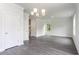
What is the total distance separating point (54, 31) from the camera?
12.1 m

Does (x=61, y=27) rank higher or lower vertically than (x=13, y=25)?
lower

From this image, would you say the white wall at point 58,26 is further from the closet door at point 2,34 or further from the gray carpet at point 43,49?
the closet door at point 2,34

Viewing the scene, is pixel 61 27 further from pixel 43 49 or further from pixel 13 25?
pixel 13 25

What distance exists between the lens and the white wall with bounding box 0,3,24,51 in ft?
14.5

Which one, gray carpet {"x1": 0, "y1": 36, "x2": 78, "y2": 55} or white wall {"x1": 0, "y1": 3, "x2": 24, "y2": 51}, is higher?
white wall {"x1": 0, "y1": 3, "x2": 24, "y2": 51}

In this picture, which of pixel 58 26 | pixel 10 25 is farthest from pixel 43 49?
pixel 58 26

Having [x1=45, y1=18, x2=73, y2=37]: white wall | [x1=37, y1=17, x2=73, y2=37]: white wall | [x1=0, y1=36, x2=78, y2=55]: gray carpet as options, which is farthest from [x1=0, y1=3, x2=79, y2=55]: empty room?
[x1=45, y1=18, x2=73, y2=37]: white wall

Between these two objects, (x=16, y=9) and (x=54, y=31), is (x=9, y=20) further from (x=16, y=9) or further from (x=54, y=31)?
(x=54, y=31)

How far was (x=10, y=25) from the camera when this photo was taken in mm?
4914

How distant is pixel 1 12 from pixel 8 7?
1.84ft

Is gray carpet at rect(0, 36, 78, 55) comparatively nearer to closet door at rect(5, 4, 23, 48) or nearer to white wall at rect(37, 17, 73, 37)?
closet door at rect(5, 4, 23, 48)

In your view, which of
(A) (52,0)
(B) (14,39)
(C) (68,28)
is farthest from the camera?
(C) (68,28)

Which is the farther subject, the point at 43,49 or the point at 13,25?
the point at 13,25

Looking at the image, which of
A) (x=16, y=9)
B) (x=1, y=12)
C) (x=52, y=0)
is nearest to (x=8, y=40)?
(x=1, y=12)
